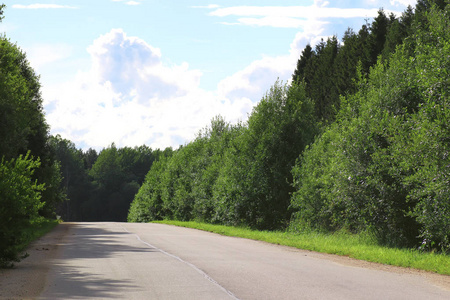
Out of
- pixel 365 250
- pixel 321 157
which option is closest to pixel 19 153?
pixel 321 157

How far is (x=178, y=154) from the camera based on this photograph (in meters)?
59.8

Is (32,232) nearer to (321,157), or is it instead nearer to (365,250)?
(365,250)

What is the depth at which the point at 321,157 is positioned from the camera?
26.5 meters

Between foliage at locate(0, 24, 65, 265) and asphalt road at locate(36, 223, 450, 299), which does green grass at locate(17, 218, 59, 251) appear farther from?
asphalt road at locate(36, 223, 450, 299)

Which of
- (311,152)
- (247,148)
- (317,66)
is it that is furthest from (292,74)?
(311,152)

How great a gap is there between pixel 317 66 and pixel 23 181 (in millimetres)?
74207

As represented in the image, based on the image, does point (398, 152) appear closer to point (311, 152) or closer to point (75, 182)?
point (311, 152)

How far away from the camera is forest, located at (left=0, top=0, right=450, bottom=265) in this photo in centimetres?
1612

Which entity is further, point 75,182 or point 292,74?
point 75,182

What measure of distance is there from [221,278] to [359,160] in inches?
448

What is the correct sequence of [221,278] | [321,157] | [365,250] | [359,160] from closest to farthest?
[221,278], [365,250], [359,160], [321,157]

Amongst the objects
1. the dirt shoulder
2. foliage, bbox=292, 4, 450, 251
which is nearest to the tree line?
foliage, bbox=292, 4, 450, 251

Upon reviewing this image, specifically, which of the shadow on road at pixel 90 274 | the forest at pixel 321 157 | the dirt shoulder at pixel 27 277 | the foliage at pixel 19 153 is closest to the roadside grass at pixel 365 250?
the forest at pixel 321 157

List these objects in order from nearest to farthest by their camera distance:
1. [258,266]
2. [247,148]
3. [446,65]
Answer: [258,266]
[446,65]
[247,148]
